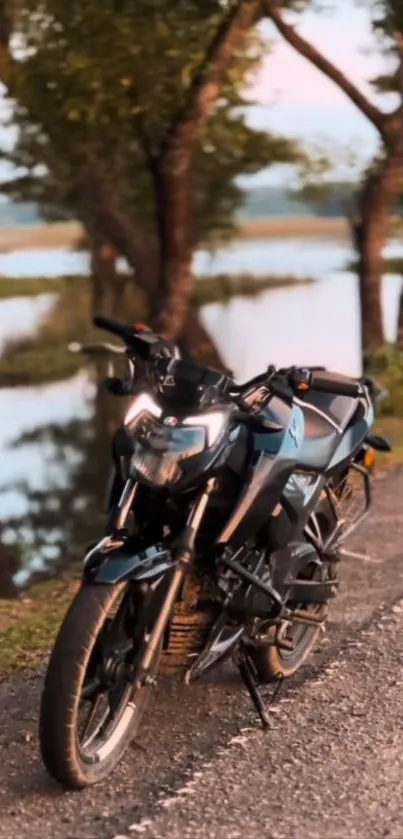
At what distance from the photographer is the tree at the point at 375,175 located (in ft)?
43.9

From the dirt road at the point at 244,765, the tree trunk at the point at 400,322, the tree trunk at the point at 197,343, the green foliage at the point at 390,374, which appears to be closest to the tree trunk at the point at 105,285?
the tree trunk at the point at 197,343

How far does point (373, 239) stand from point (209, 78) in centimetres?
365

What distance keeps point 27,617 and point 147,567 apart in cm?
315

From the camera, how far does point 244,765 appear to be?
394cm

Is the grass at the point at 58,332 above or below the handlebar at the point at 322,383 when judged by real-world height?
below

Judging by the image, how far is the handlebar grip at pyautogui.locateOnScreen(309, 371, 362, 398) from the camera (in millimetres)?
4605

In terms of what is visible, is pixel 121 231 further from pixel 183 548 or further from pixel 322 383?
pixel 183 548

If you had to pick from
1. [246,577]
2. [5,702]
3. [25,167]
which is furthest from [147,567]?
[25,167]

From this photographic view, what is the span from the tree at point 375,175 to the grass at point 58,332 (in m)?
9.32

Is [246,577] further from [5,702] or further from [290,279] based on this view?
[290,279]

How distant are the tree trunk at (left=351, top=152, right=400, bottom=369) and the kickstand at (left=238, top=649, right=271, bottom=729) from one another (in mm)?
9596

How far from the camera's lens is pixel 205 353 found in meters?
13.8

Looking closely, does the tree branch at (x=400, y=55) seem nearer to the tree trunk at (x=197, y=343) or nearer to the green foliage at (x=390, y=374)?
the green foliage at (x=390, y=374)

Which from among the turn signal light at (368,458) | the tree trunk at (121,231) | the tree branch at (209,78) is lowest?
the tree trunk at (121,231)
